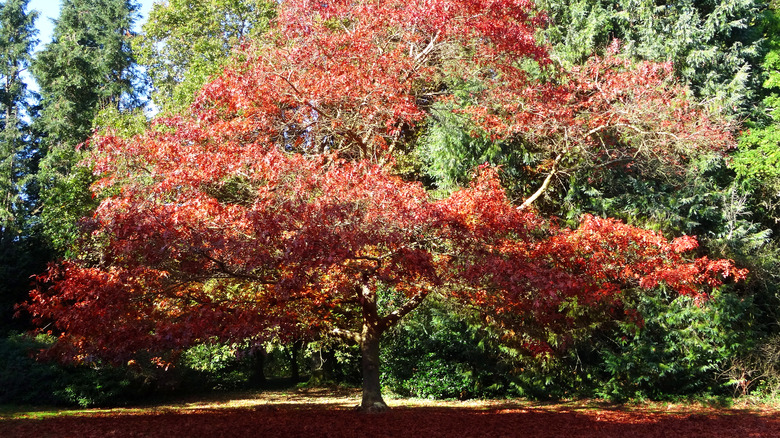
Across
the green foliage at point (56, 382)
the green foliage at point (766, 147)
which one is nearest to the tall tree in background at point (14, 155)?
the green foliage at point (56, 382)

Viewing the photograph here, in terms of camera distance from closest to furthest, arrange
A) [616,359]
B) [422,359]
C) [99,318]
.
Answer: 1. [99,318]
2. [616,359]
3. [422,359]

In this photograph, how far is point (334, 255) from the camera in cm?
585

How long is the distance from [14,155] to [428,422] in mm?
21324

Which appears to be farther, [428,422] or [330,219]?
[428,422]

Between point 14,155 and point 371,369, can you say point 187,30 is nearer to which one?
point 14,155

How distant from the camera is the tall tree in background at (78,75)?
67.1 feet

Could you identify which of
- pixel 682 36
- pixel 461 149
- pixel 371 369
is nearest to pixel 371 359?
pixel 371 369

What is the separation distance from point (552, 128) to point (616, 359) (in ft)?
18.5

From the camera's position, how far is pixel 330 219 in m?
6.17

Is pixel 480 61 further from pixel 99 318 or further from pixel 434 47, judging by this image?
pixel 99 318

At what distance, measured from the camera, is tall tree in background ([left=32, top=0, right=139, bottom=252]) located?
20466 millimetres

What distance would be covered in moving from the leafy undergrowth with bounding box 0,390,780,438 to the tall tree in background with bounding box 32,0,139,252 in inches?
380

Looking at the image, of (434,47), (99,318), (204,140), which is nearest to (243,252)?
(99,318)

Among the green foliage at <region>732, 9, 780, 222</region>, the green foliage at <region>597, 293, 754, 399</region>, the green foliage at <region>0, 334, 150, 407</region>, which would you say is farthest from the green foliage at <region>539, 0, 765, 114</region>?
the green foliage at <region>0, 334, 150, 407</region>
